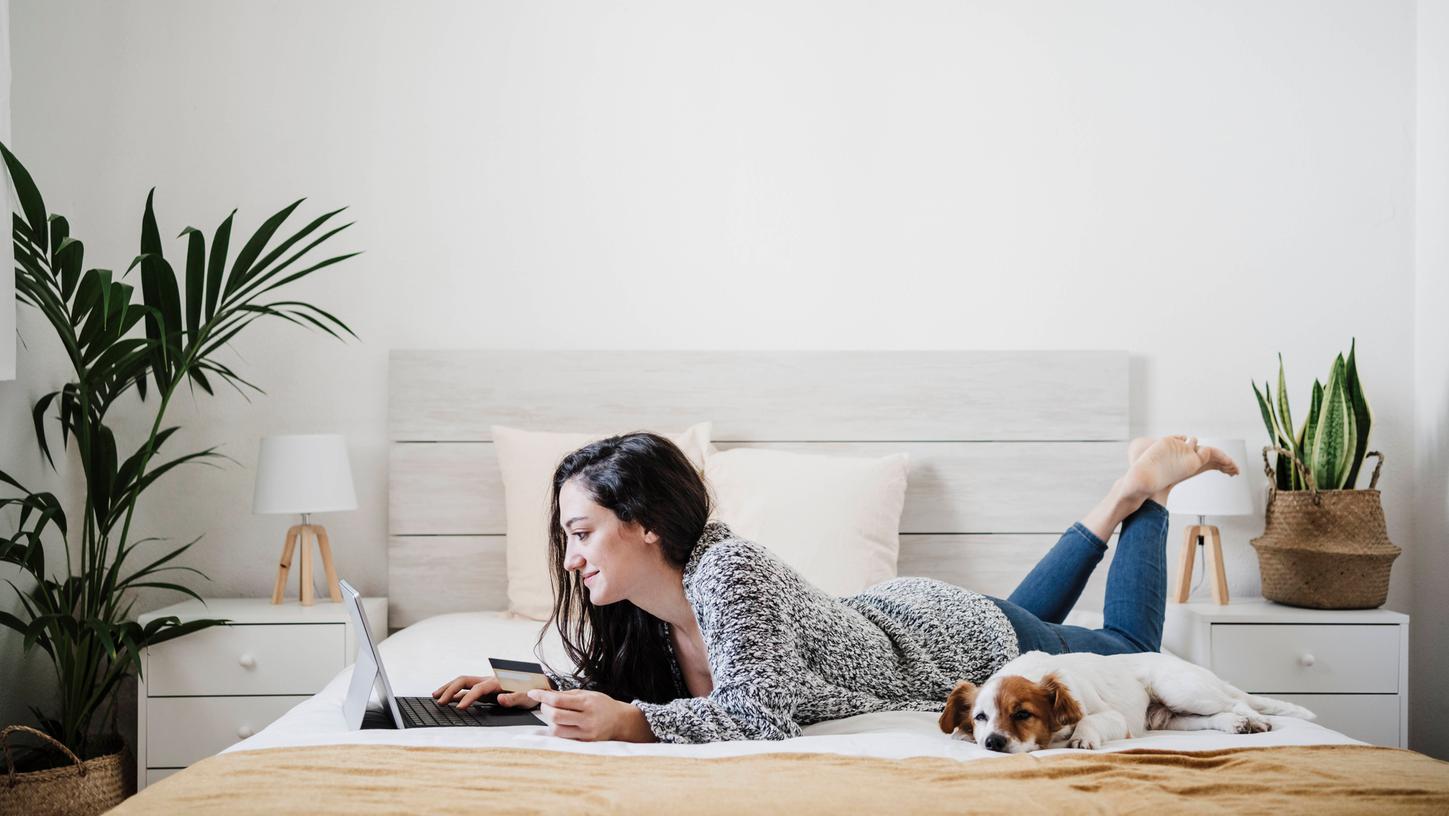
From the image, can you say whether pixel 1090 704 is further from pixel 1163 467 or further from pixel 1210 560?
pixel 1210 560

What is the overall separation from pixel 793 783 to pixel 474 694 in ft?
2.22

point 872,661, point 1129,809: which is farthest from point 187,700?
point 1129,809

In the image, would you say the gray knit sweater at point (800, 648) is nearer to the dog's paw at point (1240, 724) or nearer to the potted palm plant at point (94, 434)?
the dog's paw at point (1240, 724)

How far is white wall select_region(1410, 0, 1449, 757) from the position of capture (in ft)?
9.96

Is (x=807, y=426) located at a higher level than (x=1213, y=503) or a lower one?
higher

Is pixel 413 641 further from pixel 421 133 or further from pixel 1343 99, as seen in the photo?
pixel 1343 99

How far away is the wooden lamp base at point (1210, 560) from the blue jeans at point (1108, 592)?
617 millimetres

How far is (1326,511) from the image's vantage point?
9.14ft

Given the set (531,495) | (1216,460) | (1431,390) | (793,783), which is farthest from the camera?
(1431,390)

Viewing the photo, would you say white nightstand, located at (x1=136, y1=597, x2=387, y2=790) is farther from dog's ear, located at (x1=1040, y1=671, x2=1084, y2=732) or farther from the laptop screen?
dog's ear, located at (x1=1040, y1=671, x2=1084, y2=732)

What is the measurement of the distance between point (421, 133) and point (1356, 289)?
2.69m

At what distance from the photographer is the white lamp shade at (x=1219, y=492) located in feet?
9.37

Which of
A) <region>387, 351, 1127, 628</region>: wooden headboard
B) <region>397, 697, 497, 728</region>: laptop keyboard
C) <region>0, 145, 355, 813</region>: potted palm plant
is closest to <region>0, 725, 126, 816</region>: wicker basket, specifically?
<region>0, 145, 355, 813</region>: potted palm plant

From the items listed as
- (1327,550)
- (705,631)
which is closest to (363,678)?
(705,631)
